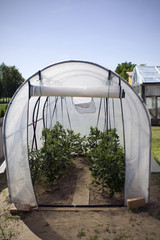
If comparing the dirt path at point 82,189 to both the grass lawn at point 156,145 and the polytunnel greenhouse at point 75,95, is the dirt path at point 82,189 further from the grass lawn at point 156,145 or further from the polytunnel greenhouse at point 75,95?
the grass lawn at point 156,145

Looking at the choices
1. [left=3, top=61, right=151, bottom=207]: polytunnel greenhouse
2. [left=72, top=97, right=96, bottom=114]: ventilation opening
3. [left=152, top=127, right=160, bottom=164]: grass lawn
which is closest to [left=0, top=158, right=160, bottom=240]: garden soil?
[left=3, top=61, right=151, bottom=207]: polytunnel greenhouse

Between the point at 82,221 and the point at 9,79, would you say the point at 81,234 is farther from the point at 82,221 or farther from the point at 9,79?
the point at 9,79

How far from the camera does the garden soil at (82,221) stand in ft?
10.2

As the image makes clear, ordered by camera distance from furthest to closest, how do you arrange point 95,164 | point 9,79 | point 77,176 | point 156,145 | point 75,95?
point 9,79, point 156,145, point 77,176, point 95,164, point 75,95

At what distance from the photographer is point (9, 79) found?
39.6 m

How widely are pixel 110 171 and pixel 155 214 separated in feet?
3.31

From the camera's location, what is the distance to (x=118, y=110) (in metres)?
6.45

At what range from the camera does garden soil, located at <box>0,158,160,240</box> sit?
312cm

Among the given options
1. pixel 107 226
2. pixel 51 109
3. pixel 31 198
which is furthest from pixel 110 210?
pixel 51 109

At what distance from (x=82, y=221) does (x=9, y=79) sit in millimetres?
39376

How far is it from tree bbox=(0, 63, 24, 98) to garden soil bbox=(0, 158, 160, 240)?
34613 mm

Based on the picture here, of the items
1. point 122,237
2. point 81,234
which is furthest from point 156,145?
point 81,234

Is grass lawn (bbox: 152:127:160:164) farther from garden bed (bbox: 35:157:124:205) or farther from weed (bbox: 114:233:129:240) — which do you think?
weed (bbox: 114:233:129:240)

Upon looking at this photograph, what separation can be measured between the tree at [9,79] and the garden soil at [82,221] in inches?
1363
